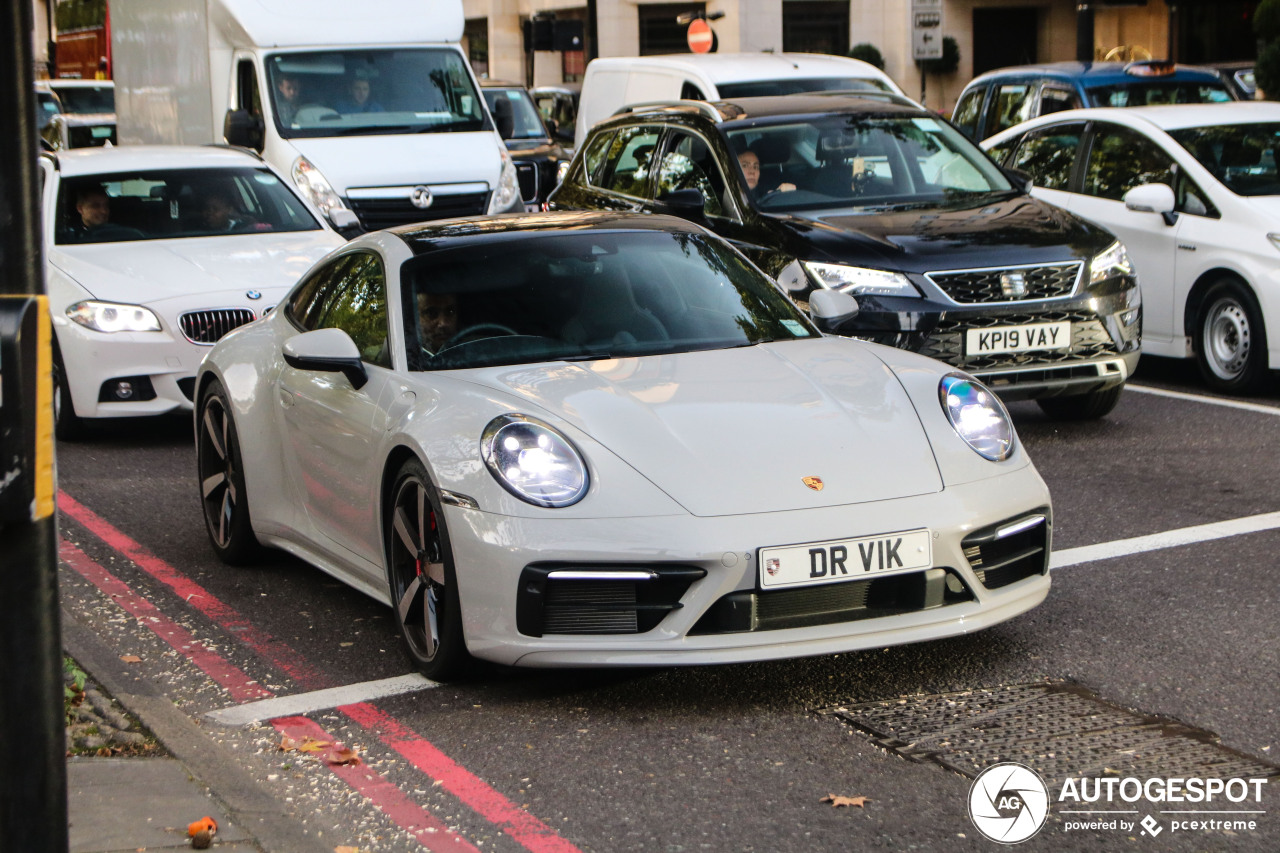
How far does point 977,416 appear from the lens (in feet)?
17.7

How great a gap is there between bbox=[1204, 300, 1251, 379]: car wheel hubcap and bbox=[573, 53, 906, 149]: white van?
5110 millimetres

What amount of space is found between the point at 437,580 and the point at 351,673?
1.69ft

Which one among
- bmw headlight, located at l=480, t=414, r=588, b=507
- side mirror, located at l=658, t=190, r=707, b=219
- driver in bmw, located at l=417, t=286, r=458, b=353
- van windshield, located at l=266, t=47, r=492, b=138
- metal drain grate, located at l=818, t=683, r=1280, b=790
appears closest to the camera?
metal drain grate, located at l=818, t=683, r=1280, b=790

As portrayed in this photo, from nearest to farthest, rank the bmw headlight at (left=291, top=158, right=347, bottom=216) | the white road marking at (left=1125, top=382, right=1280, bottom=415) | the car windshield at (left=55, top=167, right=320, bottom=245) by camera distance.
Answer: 1. the white road marking at (left=1125, top=382, right=1280, bottom=415)
2. the car windshield at (left=55, top=167, right=320, bottom=245)
3. the bmw headlight at (left=291, top=158, right=347, bottom=216)

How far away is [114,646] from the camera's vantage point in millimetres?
5734

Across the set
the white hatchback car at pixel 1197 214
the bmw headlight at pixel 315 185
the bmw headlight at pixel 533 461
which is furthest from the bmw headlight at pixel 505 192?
the bmw headlight at pixel 533 461

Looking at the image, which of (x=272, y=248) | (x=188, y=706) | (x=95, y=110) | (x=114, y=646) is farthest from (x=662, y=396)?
(x=95, y=110)

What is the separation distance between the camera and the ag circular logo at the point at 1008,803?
395cm

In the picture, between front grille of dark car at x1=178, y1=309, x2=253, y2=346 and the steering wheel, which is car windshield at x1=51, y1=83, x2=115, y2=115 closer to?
front grille of dark car at x1=178, y1=309, x2=253, y2=346

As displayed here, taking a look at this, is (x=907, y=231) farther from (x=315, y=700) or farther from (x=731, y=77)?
(x=731, y=77)

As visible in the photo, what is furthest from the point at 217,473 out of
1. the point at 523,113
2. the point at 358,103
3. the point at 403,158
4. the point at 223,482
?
the point at 523,113

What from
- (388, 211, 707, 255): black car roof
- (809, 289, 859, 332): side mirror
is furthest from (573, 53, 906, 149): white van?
(809, 289, 859, 332): side mirror

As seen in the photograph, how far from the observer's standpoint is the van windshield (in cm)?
1495

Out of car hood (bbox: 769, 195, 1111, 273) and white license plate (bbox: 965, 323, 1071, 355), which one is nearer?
white license plate (bbox: 965, 323, 1071, 355)
